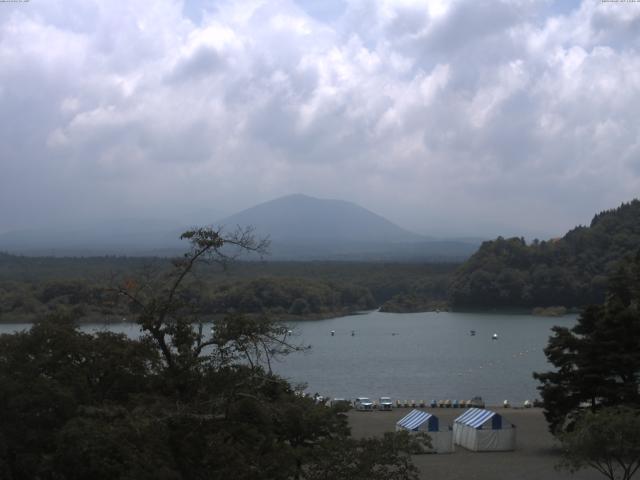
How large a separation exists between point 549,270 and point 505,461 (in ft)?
124

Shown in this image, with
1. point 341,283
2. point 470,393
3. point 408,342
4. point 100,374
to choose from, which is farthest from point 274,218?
point 100,374

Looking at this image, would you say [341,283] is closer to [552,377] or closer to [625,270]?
[625,270]

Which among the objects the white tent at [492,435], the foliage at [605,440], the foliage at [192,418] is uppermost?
the foliage at [192,418]

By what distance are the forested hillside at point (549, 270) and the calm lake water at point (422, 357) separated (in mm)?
3846

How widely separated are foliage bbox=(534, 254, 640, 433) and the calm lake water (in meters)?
6.00

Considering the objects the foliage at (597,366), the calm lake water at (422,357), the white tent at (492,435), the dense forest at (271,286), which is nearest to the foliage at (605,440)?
the foliage at (597,366)

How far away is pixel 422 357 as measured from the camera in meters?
29.5

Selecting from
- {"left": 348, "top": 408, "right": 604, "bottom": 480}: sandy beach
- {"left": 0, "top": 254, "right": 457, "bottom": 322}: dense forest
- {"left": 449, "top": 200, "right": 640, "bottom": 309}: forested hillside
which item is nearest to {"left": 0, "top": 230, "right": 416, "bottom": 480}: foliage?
{"left": 348, "top": 408, "right": 604, "bottom": 480}: sandy beach

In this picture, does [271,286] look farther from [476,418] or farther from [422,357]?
[476,418]

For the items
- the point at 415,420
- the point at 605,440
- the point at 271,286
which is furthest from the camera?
the point at 271,286

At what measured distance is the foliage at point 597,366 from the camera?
11.9 metres

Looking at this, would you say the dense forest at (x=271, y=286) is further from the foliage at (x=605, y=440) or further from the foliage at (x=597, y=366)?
the foliage at (x=605, y=440)

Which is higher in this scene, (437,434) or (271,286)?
(271,286)

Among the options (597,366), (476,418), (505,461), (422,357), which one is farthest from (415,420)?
(422,357)
